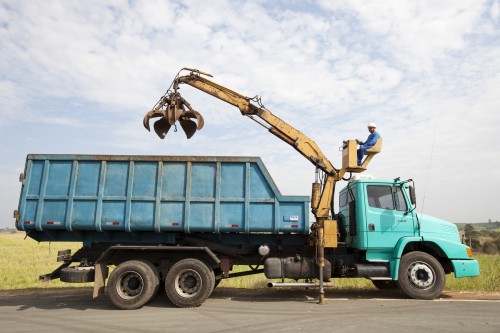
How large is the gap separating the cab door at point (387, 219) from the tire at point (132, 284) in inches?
188

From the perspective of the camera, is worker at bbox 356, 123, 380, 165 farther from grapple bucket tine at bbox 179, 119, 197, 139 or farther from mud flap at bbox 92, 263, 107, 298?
mud flap at bbox 92, 263, 107, 298

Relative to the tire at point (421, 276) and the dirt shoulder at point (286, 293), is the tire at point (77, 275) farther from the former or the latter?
the tire at point (421, 276)

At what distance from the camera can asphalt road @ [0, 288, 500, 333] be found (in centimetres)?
594

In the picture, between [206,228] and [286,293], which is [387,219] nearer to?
[286,293]

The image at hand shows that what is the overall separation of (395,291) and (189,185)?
5.88 metres

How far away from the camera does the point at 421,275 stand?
323 inches

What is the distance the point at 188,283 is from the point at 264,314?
181cm

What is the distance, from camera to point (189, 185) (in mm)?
8125

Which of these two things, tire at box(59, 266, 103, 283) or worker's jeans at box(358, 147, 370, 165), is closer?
tire at box(59, 266, 103, 283)

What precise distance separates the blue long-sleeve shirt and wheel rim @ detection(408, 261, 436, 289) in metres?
2.85

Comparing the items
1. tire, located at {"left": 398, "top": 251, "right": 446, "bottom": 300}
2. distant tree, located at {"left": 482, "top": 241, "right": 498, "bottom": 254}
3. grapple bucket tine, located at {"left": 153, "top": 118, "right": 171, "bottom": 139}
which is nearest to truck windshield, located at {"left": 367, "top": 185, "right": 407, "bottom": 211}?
tire, located at {"left": 398, "top": 251, "right": 446, "bottom": 300}

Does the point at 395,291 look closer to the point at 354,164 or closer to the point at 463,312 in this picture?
the point at 463,312

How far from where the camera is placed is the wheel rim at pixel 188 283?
7679 mm

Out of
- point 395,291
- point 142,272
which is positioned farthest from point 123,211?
point 395,291
